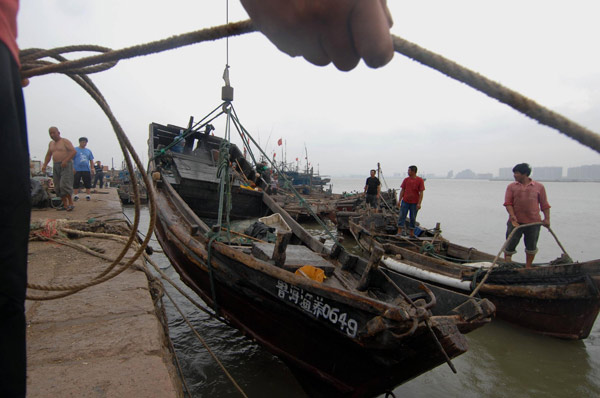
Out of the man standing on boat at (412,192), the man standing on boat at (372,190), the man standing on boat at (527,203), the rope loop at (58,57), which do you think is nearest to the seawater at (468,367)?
the man standing on boat at (527,203)

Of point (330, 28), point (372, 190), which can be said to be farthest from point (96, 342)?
point (372, 190)

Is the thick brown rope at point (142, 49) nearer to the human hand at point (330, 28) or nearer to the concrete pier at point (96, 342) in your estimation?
the human hand at point (330, 28)

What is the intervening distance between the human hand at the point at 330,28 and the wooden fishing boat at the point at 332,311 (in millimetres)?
1699

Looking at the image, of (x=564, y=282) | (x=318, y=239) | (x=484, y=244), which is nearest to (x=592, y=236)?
(x=484, y=244)

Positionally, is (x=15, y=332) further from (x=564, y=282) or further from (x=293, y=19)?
(x=564, y=282)

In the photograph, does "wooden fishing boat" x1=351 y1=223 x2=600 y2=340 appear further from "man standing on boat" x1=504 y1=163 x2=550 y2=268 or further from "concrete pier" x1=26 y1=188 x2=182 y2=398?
"concrete pier" x1=26 y1=188 x2=182 y2=398

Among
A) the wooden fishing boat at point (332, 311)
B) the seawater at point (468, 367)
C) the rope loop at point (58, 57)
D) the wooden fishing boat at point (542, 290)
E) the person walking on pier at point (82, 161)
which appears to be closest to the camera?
the rope loop at point (58, 57)

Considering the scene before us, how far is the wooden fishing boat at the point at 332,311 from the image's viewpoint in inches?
83.7

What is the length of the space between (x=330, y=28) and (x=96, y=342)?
2.34 metres

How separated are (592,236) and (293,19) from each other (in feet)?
82.5

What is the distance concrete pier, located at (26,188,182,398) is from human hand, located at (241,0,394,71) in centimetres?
177

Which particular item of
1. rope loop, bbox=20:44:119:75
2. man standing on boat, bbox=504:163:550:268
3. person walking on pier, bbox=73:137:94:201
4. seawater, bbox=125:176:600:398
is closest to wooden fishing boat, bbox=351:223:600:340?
seawater, bbox=125:176:600:398

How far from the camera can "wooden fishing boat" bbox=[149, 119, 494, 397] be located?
2.12 meters

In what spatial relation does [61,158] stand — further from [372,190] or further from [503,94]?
[372,190]
